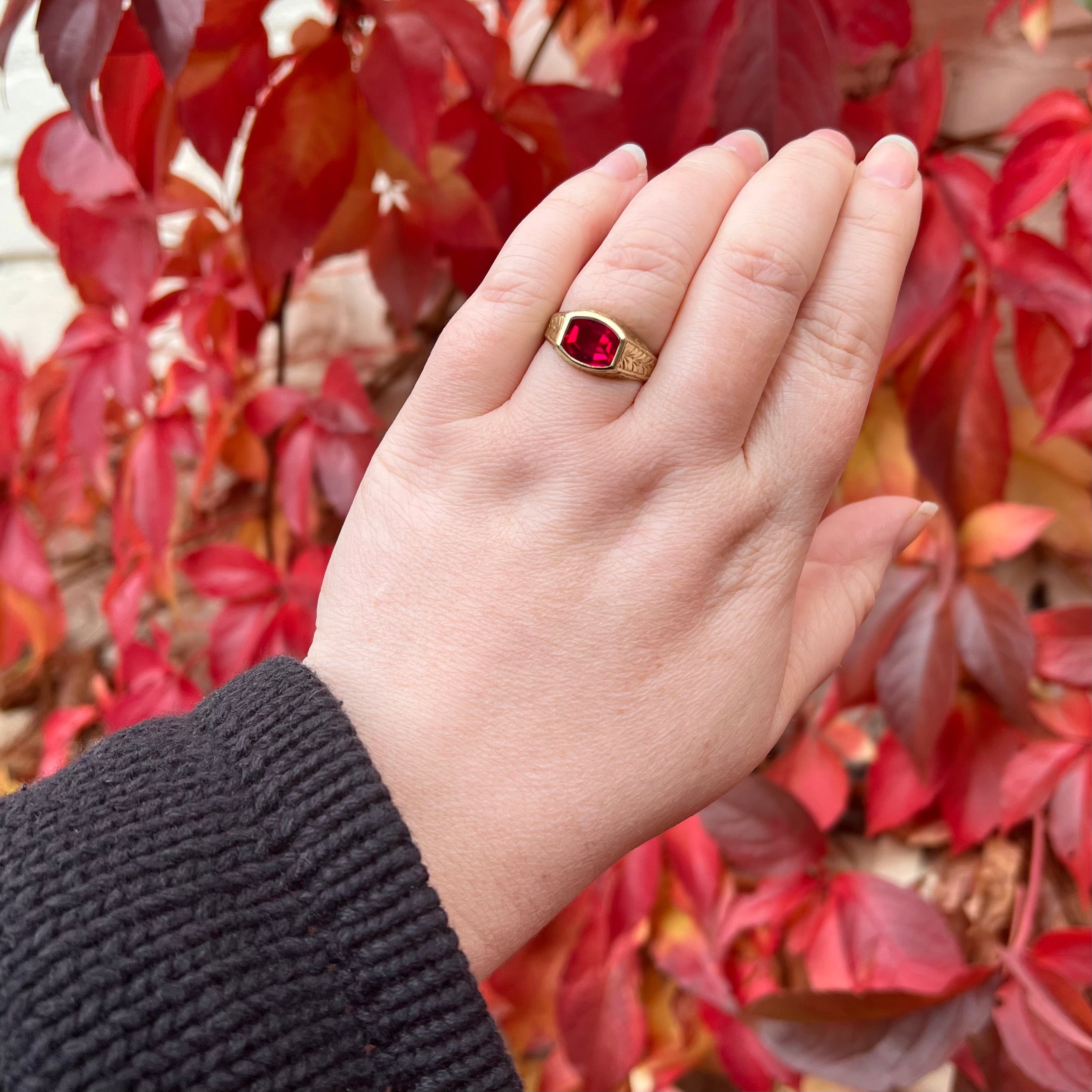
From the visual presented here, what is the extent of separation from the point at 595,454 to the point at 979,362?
1.23 ft

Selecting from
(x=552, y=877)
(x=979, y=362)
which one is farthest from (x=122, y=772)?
(x=979, y=362)

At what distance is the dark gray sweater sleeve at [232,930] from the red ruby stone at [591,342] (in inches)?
8.8

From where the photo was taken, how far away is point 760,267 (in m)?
0.45

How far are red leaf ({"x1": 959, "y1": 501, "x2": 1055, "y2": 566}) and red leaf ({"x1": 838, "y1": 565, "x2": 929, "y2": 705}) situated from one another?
4 centimetres

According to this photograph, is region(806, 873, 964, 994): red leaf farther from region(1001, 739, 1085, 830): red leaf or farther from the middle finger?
the middle finger

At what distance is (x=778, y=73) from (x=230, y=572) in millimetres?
636

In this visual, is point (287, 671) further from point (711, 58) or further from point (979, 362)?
point (979, 362)

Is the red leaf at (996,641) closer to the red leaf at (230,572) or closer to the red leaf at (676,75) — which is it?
the red leaf at (676,75)

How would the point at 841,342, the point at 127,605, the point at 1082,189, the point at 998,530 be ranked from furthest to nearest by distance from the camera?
1. the point at 127,605
2. the point at 998,530
3. the point at 1082,189
4. the point at 841,342

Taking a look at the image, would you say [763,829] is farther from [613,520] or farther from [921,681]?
[613,520]

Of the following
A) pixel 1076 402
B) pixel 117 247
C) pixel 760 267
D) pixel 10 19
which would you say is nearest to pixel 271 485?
pixel 117 247

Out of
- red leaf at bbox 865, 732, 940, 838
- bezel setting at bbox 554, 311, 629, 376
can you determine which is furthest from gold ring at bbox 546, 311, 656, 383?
red leaf at bbox 865, 732, 940, 838

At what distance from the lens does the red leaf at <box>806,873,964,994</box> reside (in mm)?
685

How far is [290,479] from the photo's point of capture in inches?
32.7
